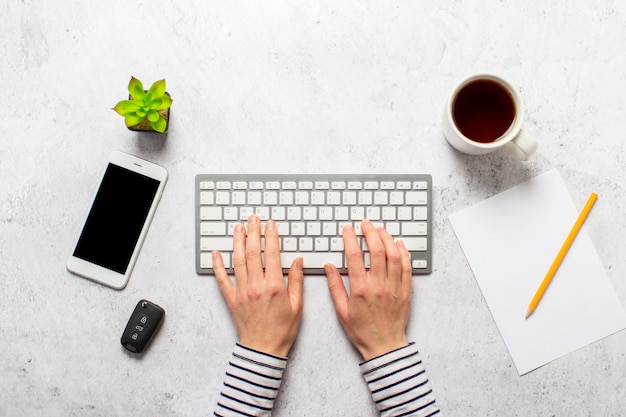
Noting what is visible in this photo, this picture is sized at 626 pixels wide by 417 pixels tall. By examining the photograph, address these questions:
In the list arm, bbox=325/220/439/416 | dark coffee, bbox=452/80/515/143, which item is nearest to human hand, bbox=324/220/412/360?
arm, bbox=325/220/439/416

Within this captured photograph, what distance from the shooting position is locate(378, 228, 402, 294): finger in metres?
0.83

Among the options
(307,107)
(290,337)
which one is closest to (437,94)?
(307,107)

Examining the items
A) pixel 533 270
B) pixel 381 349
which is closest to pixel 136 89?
pixel 381 349

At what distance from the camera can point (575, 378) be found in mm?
867

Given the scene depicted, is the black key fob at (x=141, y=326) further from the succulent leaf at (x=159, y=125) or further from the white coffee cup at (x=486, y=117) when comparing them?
the white coffee cup at (x=486, y=117)

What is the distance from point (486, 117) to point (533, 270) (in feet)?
0.88

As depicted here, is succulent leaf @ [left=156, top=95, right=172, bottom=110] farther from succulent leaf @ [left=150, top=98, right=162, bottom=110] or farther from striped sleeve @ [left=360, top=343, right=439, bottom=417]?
striped sleeve @ [left=360, top=343, right=439, bottom=417]

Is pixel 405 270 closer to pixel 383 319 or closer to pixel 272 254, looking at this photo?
pixel 383 319

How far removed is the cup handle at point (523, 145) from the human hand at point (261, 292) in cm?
37

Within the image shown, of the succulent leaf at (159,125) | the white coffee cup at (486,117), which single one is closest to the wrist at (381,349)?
the white coffee cup at (486,117)

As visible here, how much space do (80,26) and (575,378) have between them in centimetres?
102

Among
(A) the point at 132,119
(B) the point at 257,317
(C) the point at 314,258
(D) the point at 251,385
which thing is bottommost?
(D) the point at 251,385

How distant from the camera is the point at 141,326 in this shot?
0.85m

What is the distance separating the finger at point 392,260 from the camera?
2.73ft
